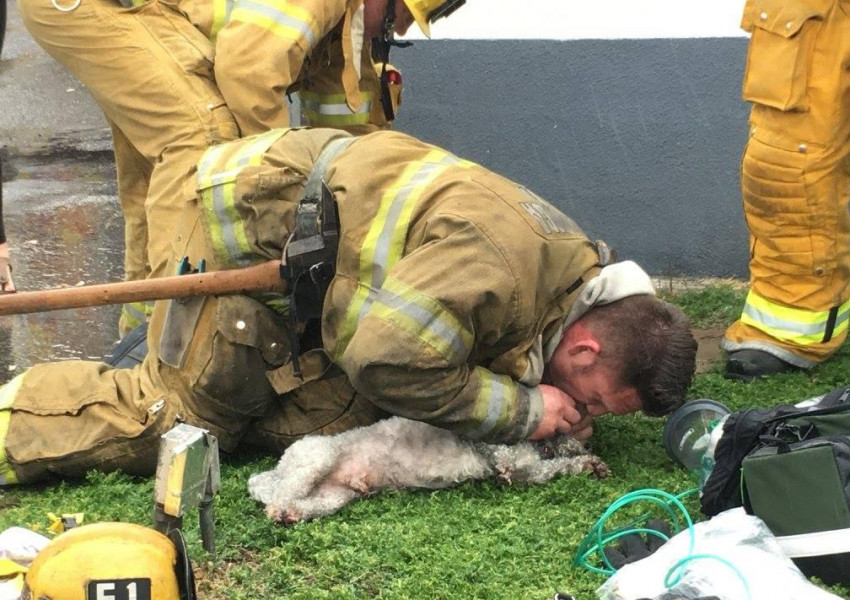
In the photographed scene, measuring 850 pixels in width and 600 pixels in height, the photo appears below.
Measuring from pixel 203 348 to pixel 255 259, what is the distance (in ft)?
1.01

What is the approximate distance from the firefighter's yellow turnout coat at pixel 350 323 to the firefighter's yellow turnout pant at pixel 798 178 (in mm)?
1147

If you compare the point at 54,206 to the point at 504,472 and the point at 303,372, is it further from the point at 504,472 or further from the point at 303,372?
the point at 504,472

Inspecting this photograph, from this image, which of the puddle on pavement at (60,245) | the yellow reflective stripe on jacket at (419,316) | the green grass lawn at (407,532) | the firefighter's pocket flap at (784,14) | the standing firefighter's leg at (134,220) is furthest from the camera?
the puddle on pavement at (60,245)

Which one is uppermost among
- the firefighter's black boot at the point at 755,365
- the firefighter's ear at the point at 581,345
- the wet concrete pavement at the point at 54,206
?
the firefighter's ear at the point at 581,345

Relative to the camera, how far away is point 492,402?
3.06 meters

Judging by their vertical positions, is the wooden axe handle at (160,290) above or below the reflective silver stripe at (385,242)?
below

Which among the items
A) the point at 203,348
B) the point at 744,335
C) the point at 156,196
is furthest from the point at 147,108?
the point at 744,335

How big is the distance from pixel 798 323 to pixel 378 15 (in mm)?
1908

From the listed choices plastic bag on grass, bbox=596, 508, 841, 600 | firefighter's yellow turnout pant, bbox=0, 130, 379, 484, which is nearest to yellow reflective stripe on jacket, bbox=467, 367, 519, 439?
firefighter's yellow turnout pant, bbox=0, 130, 379, 484

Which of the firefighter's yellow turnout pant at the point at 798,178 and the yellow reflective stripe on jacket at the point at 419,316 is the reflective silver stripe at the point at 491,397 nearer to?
the yellow reflective stripe on jacket at the point at 419,316

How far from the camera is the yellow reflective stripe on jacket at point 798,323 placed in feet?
13.7

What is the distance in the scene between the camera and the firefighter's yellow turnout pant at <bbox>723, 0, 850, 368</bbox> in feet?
12.7

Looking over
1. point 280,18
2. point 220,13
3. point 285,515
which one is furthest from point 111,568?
point 220,13

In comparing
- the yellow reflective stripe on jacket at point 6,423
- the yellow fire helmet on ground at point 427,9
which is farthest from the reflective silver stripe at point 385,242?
the yellow fire helmet on ground at point 427,9
